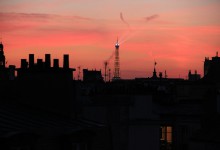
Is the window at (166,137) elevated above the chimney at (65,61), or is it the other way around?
the chimney at (65,61)

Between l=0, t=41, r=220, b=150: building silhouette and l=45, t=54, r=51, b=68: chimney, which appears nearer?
l=0, t=41, r=220, b=150: building silhouette

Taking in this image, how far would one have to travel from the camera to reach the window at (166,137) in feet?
161

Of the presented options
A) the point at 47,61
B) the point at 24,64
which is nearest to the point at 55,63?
the point at 47,61

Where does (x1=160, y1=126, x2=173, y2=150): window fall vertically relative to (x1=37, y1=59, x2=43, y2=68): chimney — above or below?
below

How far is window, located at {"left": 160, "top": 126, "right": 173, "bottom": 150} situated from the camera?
161 ft

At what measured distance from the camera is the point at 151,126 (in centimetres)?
4403

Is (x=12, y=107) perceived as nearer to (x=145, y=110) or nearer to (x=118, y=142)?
(x=118, y=142)

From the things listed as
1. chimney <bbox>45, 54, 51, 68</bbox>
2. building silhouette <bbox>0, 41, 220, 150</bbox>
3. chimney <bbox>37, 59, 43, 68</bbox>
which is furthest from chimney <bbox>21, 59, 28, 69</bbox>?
chimney <bbox>45, 54, 51, 68</bbox>

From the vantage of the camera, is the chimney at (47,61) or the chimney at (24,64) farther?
the chimney at (47,61)

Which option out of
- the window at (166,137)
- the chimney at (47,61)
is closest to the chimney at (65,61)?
the chimney at (47,61)

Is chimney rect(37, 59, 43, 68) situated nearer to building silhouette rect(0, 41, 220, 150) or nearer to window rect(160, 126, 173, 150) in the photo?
building silhouette rect(0, 41, 220, 150)

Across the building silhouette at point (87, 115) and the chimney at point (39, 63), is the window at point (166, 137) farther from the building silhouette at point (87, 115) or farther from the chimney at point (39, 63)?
the chimney at point (39, 63)

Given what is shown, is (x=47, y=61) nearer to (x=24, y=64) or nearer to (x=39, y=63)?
(x=39, y=63)

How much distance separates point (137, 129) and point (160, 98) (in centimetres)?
1296
